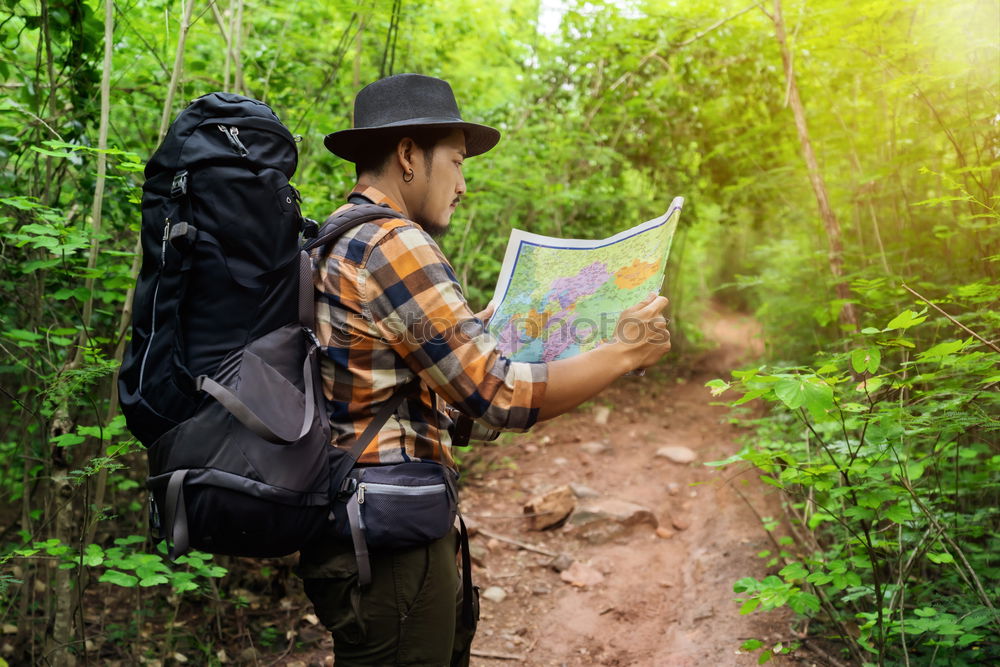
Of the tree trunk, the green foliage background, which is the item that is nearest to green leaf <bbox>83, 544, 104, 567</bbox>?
the green foliage background

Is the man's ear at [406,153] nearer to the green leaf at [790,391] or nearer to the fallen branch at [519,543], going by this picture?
the green leaf at [790,391]

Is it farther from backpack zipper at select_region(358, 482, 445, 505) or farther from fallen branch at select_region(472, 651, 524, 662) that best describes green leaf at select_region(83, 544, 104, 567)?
fallen branch at select_region(472, 651, 524, 662)

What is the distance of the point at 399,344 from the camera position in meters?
1.66

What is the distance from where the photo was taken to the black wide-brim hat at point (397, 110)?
186cm

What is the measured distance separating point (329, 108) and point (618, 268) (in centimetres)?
362

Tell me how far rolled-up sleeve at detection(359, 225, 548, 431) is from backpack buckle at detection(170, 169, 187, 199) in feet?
1.45

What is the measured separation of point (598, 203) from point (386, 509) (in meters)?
7.91

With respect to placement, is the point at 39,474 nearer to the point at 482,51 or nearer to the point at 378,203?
the point at 378,203

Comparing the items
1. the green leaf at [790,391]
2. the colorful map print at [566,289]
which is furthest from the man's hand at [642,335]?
the green leaf at [790,391]

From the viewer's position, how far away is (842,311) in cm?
454

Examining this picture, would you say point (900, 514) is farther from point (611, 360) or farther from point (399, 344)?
point (399, 344)

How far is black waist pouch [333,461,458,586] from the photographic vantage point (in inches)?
65.7

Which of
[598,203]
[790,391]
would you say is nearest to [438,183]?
[790,391]

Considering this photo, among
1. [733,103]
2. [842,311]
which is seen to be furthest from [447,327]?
[733,103]
